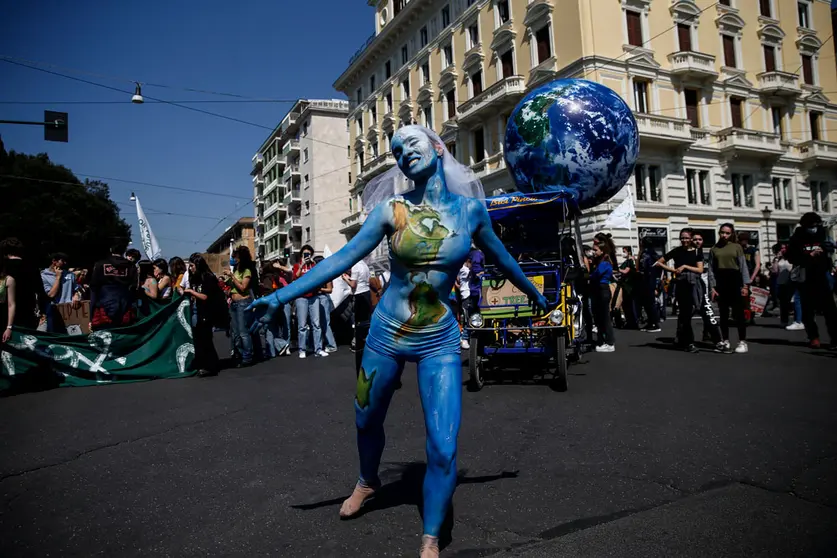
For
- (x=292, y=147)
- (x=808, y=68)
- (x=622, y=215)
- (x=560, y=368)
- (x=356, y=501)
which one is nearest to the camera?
(x=356, y=501)

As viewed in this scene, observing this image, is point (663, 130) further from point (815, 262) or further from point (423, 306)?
point (423, 306)

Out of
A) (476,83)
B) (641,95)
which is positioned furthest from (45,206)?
(641,95)

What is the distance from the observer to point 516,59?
29.0 m

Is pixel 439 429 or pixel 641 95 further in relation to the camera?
pixel 641 95

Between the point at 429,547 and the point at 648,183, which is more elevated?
the point at 648,183

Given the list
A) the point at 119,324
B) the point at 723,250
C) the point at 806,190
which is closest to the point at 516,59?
the point at 806,190

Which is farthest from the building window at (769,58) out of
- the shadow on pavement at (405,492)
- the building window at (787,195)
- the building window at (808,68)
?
the shadow on pavement at (405,492)

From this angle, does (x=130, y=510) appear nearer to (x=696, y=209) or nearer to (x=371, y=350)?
(x=371, y=350)

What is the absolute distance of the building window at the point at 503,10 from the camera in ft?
97.0

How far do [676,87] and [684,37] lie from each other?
107 inches

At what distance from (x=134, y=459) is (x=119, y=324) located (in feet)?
16.1

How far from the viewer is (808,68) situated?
3247 centimetres

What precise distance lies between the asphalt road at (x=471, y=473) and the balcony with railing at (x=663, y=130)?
21546mm

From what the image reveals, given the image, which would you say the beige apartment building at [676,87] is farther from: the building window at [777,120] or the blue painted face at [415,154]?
the blue painted face at [415,154]
